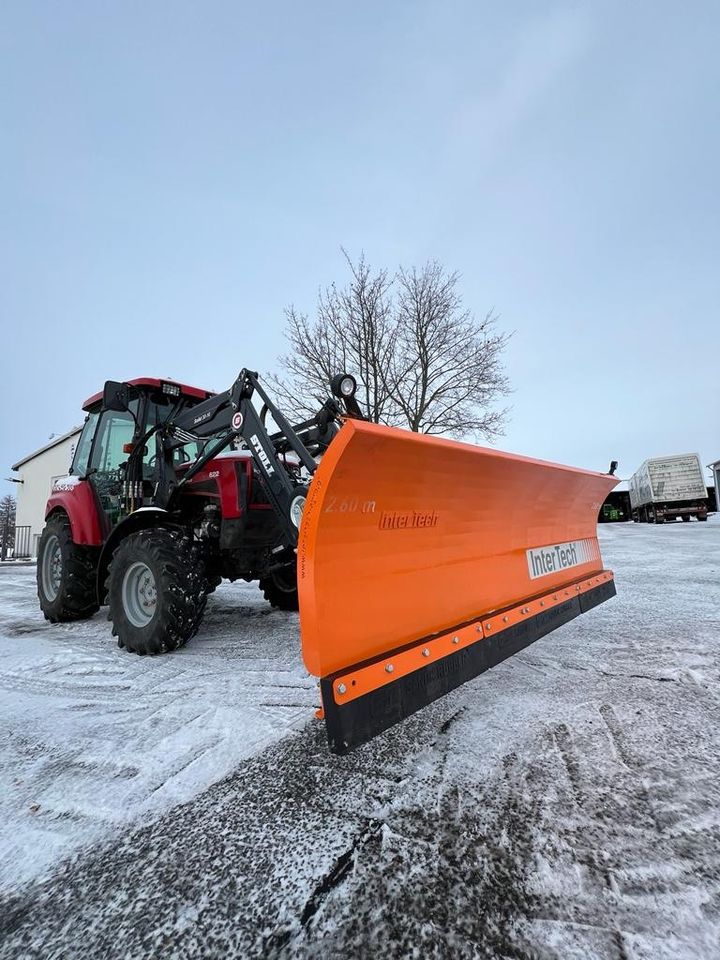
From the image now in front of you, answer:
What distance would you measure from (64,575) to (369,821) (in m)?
4.65

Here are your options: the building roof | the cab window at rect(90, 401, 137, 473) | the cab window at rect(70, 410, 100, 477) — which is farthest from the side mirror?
the building roof

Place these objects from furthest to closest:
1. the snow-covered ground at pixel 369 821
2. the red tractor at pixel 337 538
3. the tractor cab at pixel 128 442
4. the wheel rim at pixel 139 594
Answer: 1. the tractor cab at pixel 128 442
2. the wheel rim at pixel 139 594
3. the red tractor at pixel 337 538
4. the snow-covered ground at pixel 369 821

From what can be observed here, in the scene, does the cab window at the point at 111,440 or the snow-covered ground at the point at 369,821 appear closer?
the snow-covered ground at the point at 369,821

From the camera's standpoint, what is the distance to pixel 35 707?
274 centimetres

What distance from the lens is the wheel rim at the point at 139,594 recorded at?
13.2 ft

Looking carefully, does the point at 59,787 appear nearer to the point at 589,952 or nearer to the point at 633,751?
the point at 589,952

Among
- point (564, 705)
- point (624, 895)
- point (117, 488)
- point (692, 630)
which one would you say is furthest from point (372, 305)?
point (624, 895)

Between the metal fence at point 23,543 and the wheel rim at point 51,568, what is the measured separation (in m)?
24.1

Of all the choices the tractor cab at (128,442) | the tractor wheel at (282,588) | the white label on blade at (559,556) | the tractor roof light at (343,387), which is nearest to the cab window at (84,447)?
the tractor cab at (128,442)

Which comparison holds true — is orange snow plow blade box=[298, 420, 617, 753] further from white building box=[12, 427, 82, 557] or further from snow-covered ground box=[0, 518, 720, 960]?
white building box=[12, 427, 82, 557]

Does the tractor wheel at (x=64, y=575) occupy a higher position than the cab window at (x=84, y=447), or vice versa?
the cab window at (x=84, y=447)

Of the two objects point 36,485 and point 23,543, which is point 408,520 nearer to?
point 23,543

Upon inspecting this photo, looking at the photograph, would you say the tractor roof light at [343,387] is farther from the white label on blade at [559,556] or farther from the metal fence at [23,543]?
the metal fence at [23,543]

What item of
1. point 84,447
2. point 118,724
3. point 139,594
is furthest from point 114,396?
point 118,724
